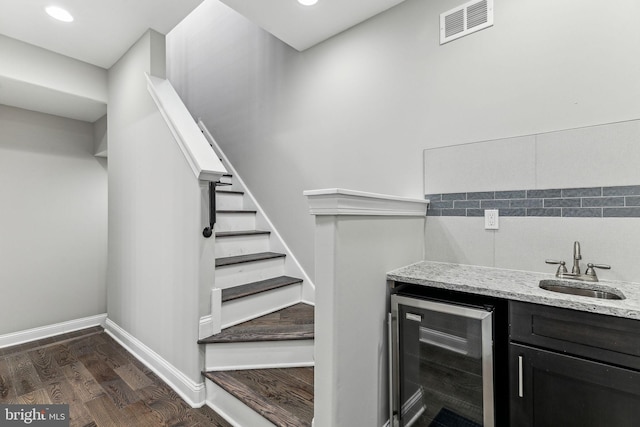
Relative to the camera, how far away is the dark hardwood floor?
1.76 m

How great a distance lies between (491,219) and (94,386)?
2.88 meters

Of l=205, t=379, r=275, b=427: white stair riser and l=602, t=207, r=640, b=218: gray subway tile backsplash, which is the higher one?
l=602, t=207, r=640, b=218: gray subway tile backsplash

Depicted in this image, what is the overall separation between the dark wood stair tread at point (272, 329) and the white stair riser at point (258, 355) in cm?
4

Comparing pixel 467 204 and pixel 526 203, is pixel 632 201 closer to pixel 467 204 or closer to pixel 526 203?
pixel 526 203

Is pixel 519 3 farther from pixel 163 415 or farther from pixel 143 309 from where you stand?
pixel 143 309

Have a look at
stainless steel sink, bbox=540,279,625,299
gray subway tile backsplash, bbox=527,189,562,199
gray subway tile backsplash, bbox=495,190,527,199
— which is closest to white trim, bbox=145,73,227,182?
gray subway tile backsplash, bbox=495,190,527,199

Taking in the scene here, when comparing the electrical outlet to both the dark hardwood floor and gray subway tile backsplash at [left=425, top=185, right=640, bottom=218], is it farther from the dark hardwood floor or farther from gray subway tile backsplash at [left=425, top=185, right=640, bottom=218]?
the dark hardwood floor

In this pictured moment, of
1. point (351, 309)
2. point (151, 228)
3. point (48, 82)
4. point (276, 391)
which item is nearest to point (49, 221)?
point (48, 82)

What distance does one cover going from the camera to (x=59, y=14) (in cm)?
214

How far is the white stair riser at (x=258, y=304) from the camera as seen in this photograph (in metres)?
2.08

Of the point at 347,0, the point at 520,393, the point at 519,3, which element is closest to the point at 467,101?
the point at 519,3

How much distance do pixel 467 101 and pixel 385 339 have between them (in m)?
1.49

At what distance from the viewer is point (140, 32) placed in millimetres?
2424

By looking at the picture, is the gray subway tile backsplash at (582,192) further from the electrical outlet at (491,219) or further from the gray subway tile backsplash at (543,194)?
the electrical outlet at (491,219)
